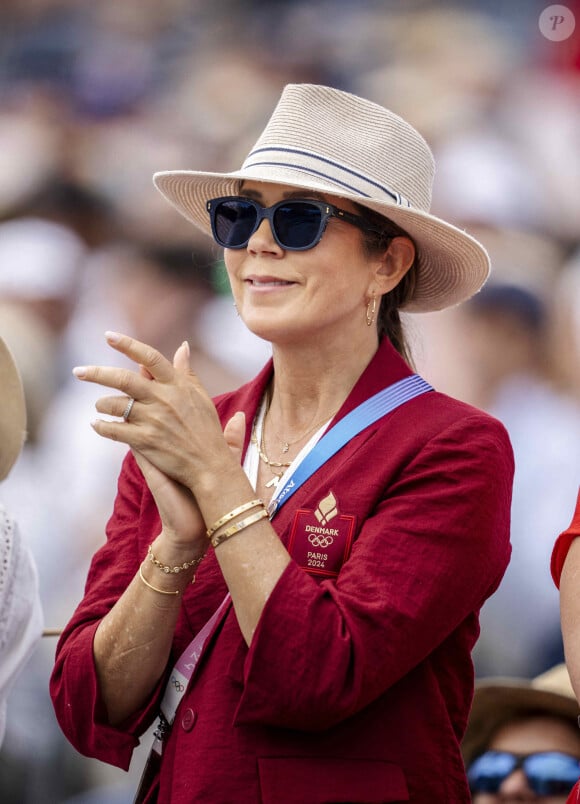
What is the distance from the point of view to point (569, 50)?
4039mm

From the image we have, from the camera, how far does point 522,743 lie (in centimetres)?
347

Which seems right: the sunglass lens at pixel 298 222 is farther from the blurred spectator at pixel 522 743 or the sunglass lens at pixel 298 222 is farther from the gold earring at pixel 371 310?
the blurred spectator at pixel 522 743

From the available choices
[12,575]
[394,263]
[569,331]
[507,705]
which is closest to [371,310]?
[394,263]

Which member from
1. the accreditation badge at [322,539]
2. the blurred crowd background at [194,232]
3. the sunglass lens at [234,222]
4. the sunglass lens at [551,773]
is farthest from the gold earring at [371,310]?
the sunglass lens at [551,773]

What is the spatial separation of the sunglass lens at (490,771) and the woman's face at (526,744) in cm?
2

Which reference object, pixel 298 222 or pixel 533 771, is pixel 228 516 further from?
pixel 533 771

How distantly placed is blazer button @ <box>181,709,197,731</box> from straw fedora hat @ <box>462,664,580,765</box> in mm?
1621

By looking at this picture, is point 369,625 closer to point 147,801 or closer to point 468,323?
point 147,801

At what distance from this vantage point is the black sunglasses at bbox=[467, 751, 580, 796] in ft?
10.9

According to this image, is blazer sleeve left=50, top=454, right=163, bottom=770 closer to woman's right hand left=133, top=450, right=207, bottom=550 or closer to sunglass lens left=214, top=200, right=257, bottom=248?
woman's right hand left=133, top=450, right=207, bottom=550

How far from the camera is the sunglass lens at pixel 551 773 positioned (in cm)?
332

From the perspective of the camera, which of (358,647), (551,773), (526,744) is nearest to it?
(358,647)

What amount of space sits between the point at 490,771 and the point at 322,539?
169cm

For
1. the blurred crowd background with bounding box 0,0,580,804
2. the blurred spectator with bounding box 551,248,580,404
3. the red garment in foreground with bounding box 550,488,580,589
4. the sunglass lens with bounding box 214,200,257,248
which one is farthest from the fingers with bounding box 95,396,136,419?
the blurred spectator with bounding box 551,248,580,404
